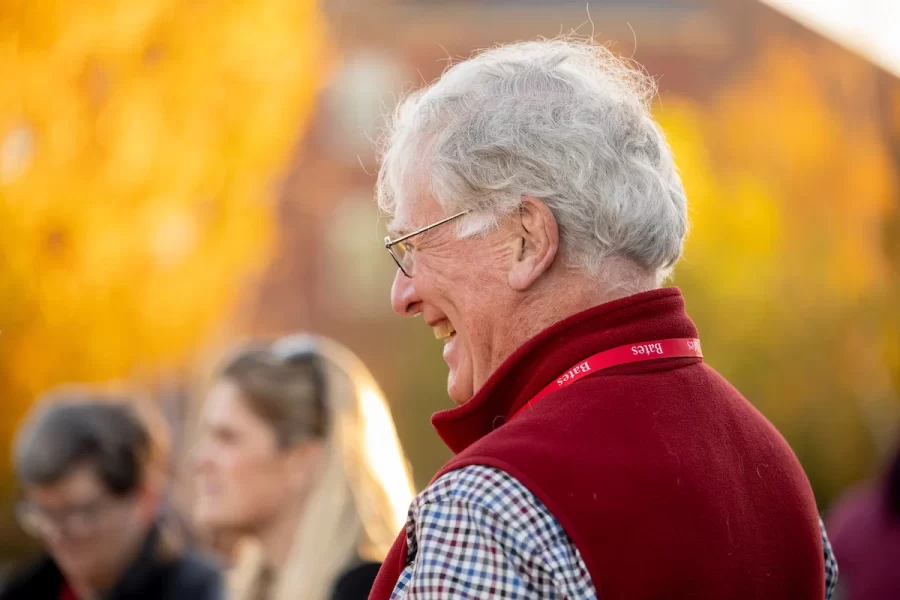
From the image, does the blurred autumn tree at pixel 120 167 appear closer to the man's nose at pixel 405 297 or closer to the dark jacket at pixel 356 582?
the dark jacket at pixel 356 582

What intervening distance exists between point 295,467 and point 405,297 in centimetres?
194

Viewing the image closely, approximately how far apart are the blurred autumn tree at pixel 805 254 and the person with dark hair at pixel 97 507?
11974 mm

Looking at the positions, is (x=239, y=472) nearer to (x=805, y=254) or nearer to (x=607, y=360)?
(x=607, y=360)

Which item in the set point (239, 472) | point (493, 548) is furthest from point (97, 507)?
point (493, 548)

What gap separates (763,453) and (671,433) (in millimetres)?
257

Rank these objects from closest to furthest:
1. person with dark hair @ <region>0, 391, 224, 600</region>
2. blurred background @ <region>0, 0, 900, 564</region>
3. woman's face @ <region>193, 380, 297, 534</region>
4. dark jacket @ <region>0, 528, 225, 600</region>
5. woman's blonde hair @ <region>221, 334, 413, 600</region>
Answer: woman's blonde hair @ <region>221, 334, 413, 600</region> → woman's face @ <region>193, 380, 297, 534</region> → dark jacket @ <region>0, 528, 225, 600</region> → person with dark hair @ <region>0, 391, 224, 600</region> → blurred background @ <region>0, 0, 900, 564</region>

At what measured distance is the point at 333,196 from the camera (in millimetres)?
20047

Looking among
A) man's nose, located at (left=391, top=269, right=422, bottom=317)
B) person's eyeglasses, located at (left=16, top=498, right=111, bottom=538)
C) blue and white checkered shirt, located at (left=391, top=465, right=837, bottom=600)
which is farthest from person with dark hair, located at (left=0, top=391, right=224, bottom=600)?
blue and white checkered shirt, located at (left=391, top=465, right=837, bottom=600)

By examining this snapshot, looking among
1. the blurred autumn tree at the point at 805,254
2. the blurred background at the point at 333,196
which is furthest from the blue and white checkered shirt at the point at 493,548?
the blurred autumn tree at the point at 805,254

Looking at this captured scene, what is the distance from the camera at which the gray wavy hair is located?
1668mm

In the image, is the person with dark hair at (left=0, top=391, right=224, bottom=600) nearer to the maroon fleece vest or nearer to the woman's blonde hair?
the woman's blonde hair

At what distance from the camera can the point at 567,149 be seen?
5.47ft

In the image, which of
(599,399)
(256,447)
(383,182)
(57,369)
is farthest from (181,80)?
(599,399)

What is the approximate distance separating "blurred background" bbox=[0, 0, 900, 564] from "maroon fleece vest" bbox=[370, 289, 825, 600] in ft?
25.3
